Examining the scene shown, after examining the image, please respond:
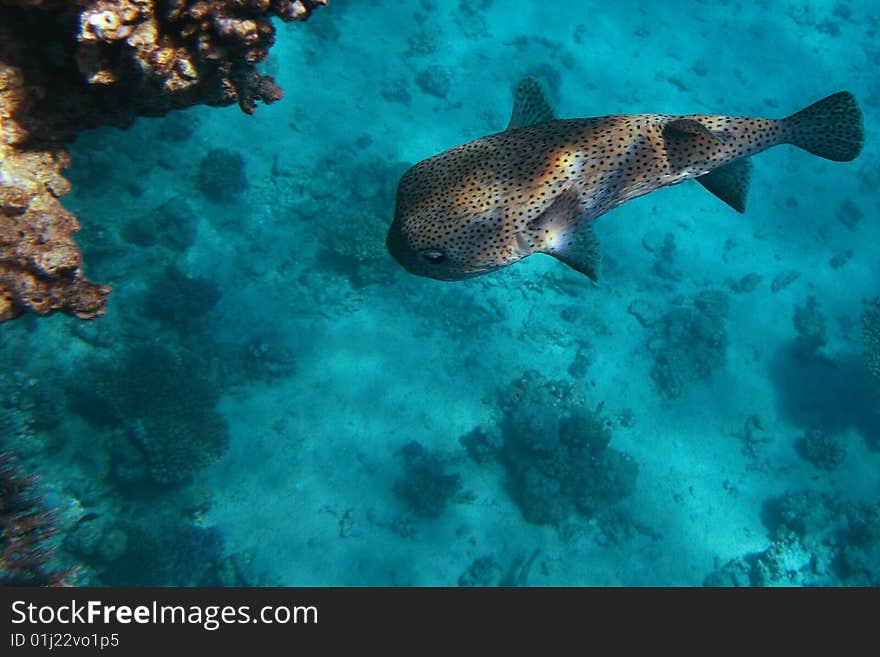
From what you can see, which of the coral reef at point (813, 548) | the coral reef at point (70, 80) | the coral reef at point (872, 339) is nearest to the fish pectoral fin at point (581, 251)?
the coral reef at point (70, 80)

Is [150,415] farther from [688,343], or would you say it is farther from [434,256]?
[688,343]

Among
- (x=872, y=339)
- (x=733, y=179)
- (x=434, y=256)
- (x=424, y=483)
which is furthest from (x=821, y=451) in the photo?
(x=434, y=256)

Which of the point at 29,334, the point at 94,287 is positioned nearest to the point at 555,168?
the point at 94,287

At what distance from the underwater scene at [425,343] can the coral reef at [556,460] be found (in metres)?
0.06

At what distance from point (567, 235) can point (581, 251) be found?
186 mm

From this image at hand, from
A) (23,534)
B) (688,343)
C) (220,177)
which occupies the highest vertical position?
(23,534)

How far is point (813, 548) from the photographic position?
1227 centimetres

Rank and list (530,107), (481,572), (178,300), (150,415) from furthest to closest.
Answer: (178,300)
(481,572)
(150,415)
(530,107)

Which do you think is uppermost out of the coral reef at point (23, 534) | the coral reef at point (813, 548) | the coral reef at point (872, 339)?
the coral reef at point (23, 534)

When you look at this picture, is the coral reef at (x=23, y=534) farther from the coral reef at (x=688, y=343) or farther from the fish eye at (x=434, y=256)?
the coral reef at (x=688, y=343)

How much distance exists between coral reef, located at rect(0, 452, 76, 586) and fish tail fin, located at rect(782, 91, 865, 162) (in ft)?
24.9

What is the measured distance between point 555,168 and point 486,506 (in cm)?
856

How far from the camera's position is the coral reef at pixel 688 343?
1341 centimetres

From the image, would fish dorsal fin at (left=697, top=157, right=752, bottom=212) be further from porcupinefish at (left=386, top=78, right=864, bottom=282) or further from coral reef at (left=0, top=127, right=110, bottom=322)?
coral reef at (left=0, top=127, right=110, bottom=322)
